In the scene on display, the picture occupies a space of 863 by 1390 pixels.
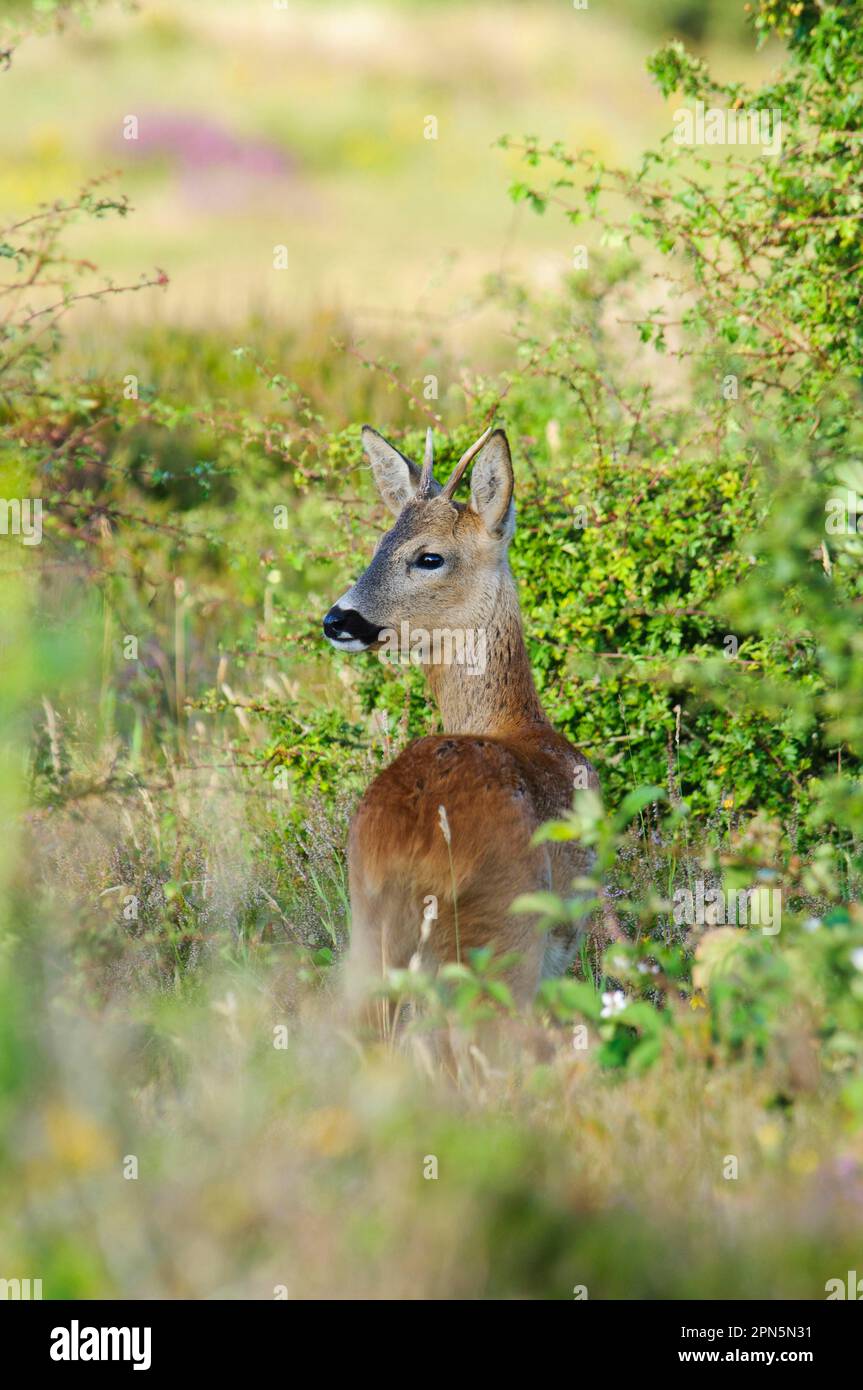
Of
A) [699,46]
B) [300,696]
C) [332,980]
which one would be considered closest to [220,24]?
[699,46]

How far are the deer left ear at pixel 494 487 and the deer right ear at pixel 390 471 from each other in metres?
0.35

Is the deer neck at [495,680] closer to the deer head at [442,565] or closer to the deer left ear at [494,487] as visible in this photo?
the deer head at [442,565]

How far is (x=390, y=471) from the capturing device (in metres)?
6.36

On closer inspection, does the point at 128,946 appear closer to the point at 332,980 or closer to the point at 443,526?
the point at 332,980

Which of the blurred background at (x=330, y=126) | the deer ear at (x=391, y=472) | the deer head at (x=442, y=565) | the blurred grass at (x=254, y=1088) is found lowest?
the blurred grass at (x=254, y=1088)

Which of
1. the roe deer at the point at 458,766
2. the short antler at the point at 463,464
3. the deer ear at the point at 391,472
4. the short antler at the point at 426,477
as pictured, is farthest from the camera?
the deer ear at the point at 391,472

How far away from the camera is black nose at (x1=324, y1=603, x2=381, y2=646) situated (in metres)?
5.77

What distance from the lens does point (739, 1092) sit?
409 centimetres

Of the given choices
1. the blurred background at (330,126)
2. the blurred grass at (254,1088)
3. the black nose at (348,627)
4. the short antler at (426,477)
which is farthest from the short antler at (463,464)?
the blurred background at (330,126)

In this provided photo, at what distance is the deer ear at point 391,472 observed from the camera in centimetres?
628

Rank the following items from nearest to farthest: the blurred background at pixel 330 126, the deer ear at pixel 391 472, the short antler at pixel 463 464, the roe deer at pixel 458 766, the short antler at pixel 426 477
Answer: the roe deer at pixel 458 766 → the short antler at pixel 463 464 → the short antler at pixel 426 477 → the deer ear at pixel 391 472 → the blurred background at pixel 330 126

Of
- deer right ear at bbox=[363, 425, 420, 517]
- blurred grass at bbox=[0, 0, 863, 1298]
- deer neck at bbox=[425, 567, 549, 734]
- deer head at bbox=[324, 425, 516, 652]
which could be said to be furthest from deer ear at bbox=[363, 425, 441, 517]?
blurred grass at bbox=[0, 0, 863, 1298]

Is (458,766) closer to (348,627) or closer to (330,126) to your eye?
(348,627)

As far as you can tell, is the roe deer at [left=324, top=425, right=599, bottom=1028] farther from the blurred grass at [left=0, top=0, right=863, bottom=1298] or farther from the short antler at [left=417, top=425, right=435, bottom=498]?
the blurred grass at [left=0, top=0, right=863, bottom=1298]
